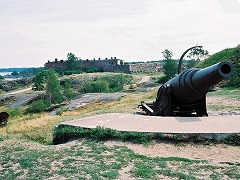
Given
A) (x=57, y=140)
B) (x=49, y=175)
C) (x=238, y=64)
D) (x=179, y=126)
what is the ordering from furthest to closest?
(x=238, y=64) < (x=57, y=140) < (x=179, y=126) < (x=49, y=175)

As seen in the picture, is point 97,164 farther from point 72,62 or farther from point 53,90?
point 72,62

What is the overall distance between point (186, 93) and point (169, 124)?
4.49ft

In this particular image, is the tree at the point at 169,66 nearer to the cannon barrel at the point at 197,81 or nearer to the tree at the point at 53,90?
the tree at the point at 53,90

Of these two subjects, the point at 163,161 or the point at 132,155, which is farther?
the point at 132,155

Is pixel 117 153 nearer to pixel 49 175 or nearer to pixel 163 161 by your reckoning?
pixel 163 161

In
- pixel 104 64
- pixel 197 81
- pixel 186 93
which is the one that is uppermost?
pixel 104 64

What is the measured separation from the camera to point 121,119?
9906 mm

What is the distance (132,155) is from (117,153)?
0.34 metres

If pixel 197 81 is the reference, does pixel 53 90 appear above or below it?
below

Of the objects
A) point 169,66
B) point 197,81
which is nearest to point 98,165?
point 197,81

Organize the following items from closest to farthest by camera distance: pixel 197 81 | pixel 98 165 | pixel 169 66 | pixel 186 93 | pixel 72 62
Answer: pixel 98 165
pixel 197 81
pixel 186 93
pixel 169 66
pixel 72 62

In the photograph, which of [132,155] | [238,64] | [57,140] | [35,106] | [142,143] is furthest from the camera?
[35,106]

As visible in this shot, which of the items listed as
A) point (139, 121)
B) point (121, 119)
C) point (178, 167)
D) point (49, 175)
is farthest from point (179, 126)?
point (49, 175)

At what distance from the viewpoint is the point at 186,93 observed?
9.61m
